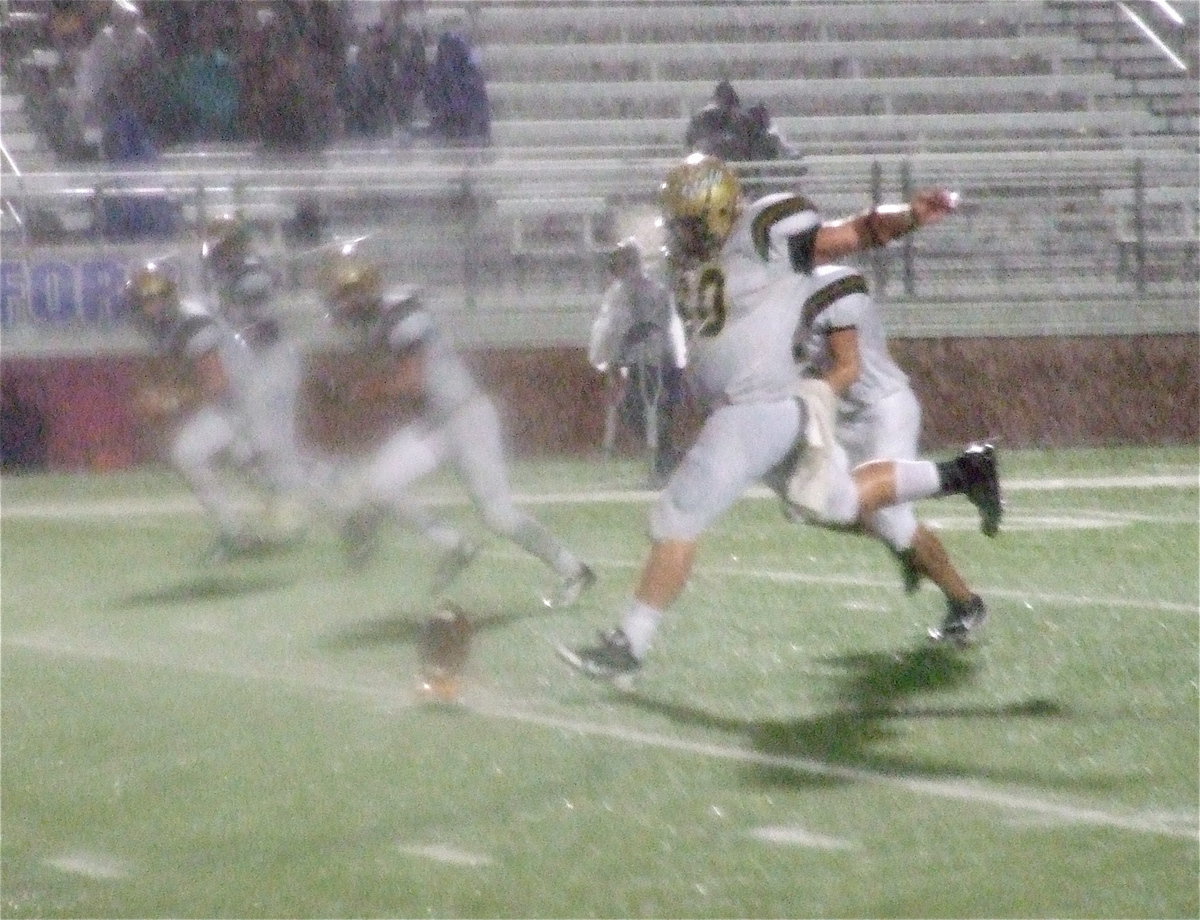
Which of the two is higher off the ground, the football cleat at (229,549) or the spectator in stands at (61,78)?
the spectator in stands at (61,78)

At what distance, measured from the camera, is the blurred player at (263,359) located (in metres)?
12.5

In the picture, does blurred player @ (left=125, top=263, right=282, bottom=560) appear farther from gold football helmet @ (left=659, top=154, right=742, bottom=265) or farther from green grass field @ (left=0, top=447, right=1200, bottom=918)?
gold football helmet @ (left=659, top=154, right=742, bottom=265)

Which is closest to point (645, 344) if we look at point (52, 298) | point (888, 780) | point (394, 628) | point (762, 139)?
point (762, 139)

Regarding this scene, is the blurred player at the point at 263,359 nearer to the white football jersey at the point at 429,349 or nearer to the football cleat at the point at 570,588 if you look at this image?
the white football jersey at the point at 429,349

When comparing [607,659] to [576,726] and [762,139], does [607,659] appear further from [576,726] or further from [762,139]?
[762,139]

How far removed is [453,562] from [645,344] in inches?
204

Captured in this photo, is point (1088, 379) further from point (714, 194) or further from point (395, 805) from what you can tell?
point (395, 805)

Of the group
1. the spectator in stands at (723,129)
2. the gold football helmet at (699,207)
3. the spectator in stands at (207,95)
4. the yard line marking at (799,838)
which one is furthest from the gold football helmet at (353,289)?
the spectator in stands at (207,95)

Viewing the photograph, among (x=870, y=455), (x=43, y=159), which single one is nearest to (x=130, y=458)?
(x=43, y=159)

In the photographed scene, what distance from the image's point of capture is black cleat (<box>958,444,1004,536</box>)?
7.70 metres

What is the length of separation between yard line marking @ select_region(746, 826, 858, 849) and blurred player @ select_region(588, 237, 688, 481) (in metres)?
8.75

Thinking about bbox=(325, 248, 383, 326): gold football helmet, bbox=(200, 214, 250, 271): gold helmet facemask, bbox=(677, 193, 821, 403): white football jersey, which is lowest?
bbox=(200, 214, 250, 271): gold helmet facemask

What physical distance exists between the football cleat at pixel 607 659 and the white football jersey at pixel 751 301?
0.81 meters

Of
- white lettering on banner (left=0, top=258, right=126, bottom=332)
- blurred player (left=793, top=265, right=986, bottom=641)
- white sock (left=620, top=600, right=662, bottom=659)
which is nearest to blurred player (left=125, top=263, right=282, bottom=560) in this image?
white lettering on banner (left=0, top=258, right=126, bottom=332)
